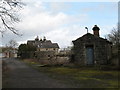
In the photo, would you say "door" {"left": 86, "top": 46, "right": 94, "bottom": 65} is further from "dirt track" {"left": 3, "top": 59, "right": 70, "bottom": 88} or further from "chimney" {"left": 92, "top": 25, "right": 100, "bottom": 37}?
"dirt track" {"left": 3, "top": 59, "right": 70, "bottom": 88}

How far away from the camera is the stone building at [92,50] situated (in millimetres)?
26469

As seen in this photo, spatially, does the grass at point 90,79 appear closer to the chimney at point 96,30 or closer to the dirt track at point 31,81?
the dirt track at point 31,81

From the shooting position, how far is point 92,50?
27062 mm

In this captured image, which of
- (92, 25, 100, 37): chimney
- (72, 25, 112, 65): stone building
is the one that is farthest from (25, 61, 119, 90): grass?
(92, 25, 100, 37): chimney

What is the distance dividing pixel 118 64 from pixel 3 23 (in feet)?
40.1

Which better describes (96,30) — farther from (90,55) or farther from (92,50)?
(90,55)

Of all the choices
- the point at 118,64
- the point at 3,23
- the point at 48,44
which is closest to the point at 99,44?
the point at 118,64

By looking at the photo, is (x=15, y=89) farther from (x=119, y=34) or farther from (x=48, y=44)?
(x=48, y=44)

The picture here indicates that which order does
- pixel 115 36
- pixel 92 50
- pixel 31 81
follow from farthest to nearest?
Result: pixel 115 36
pixel 92 50
pixel 31 81

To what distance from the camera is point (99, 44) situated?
26.7 metres

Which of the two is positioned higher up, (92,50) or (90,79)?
(92,50)

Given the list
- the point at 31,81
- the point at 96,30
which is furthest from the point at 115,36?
the point at 31,81

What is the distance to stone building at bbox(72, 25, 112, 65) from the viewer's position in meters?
26.5

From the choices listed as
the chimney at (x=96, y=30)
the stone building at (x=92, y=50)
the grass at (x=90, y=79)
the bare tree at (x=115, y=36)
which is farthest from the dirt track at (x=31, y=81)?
the bare tree at (x=115, y=36)
